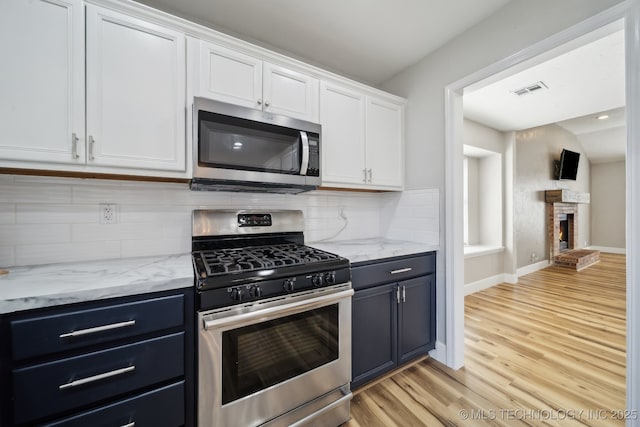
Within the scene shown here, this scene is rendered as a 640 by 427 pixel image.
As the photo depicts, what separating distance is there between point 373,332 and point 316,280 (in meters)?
0.67

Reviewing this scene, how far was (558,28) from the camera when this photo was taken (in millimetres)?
1406

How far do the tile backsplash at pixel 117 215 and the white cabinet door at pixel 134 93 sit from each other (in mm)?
324

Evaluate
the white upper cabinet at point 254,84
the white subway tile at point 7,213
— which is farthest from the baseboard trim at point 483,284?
the white subway tile at point 7,213

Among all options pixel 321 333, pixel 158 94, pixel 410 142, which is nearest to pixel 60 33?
pixel 158 94

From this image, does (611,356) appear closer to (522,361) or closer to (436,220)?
(522,361)

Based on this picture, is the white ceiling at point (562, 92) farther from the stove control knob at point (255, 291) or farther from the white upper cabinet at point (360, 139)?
the stove control knob at point (255, 291)

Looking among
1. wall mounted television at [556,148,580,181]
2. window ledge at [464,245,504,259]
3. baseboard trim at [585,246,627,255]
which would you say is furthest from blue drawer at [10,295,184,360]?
baseboard trim at [585,246,627,255]

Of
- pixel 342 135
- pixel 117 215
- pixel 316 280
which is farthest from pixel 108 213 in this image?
pixel 342 135

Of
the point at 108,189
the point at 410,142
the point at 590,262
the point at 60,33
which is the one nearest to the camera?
the point at 60,33

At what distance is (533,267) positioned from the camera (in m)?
4.71

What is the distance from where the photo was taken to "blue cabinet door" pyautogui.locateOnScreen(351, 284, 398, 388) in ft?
5.34

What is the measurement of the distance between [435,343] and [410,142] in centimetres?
175

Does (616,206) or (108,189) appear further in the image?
(616,206)

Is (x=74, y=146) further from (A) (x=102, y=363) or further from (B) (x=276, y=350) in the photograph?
(B) (x=276, y=350)
